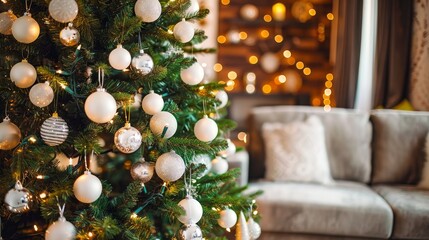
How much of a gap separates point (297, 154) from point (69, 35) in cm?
156

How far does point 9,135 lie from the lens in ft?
Result: 3.48

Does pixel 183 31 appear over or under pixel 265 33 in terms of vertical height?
under

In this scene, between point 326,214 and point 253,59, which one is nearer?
point 326,214

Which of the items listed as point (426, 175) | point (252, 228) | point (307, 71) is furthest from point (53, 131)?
point (307, 71)

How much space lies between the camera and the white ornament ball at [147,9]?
106cm

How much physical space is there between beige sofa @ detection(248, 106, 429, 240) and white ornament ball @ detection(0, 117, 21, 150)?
1216 millimetres

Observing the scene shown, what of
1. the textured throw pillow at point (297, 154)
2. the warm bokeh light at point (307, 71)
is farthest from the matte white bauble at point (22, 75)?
the warm bokeh light at point (307, 71)

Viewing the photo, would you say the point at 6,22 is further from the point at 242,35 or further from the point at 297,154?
the point at 242,35

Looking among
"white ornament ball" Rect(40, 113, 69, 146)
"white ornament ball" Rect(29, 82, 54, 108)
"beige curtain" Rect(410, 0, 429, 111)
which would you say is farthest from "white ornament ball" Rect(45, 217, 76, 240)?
"beige curtain" Rect(410, 0, 429, 111)

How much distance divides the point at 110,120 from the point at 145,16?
310 millimetres

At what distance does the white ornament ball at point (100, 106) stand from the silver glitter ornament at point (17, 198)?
10.7 inches

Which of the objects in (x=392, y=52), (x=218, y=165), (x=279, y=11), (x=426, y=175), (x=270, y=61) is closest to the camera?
(x=218, y=165)

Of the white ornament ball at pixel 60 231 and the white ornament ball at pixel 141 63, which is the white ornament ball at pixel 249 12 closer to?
the white ornament ball at pixel 141 63

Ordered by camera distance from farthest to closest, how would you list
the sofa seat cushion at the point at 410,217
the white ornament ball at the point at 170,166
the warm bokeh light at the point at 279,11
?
the warm bokeh light at the point at 279,11 → the sofa seat cushion at the point at 410,217 → the white ornament ball at the point at 170,166
